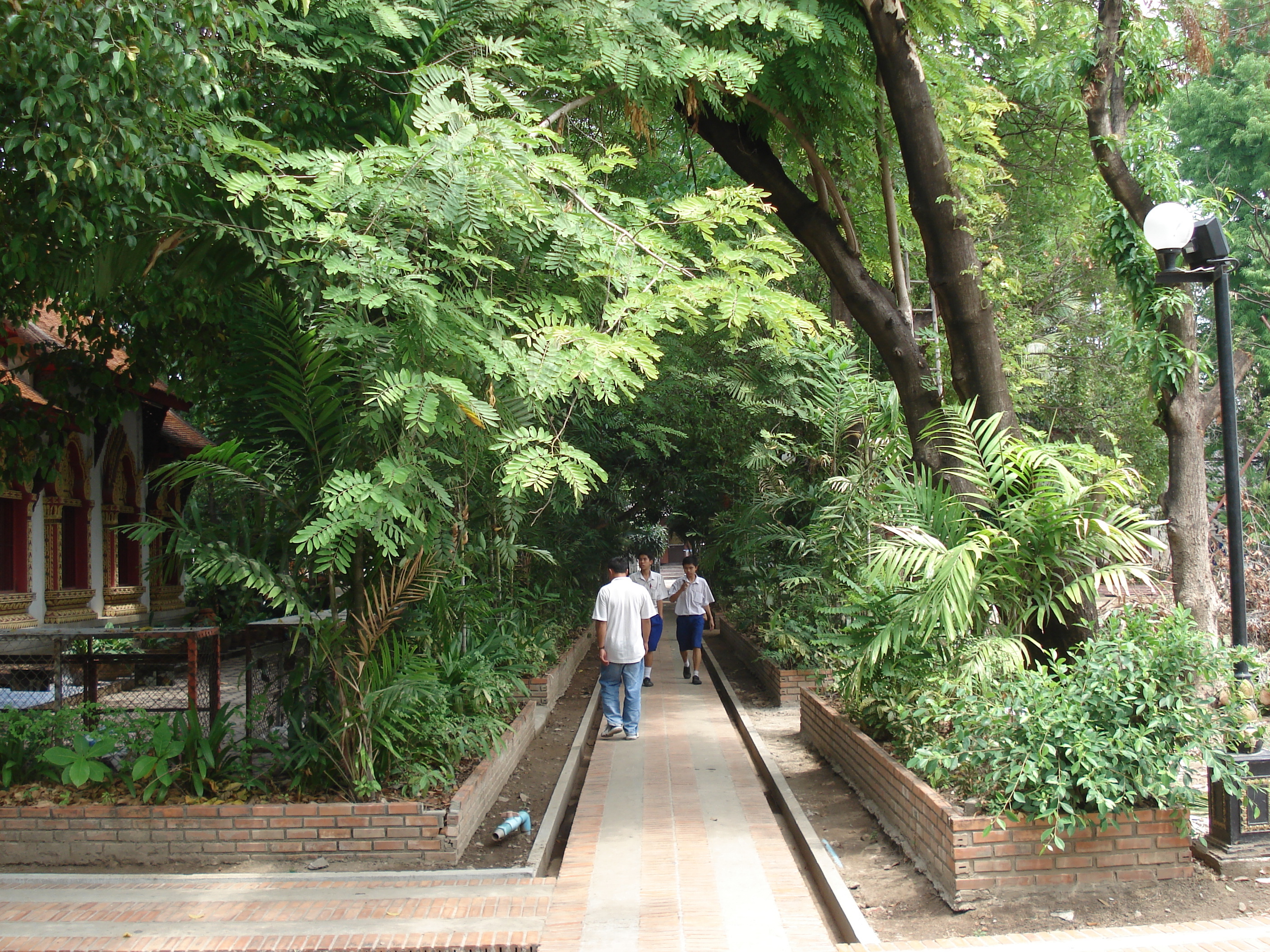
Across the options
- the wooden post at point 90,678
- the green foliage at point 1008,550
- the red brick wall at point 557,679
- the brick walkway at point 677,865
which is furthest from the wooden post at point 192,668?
the green foliage at point 1008,550

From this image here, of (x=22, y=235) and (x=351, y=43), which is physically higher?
(x=351, y=43)

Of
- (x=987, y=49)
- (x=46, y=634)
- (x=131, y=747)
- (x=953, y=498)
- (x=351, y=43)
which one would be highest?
(x=987, y=49)

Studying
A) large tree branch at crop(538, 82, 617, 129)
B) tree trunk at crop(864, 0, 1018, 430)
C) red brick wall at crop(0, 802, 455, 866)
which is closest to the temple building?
red brick wall at crop(0, 802, 455, 866)

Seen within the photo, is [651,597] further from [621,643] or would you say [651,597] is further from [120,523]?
[120,523]

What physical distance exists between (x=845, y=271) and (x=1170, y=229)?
114 inches

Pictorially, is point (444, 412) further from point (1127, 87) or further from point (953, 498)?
point (1127, 87)

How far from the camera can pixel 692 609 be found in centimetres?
1366

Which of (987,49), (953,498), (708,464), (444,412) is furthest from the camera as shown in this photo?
(708,464)

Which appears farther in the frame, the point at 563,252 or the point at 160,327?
the point at 160,327

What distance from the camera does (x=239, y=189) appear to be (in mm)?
5180

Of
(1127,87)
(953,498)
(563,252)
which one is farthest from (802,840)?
(1127,87)

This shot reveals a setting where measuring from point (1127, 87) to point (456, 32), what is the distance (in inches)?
292

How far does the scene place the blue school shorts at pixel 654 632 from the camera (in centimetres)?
1310

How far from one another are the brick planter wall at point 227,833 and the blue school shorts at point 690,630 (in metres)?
8.26
